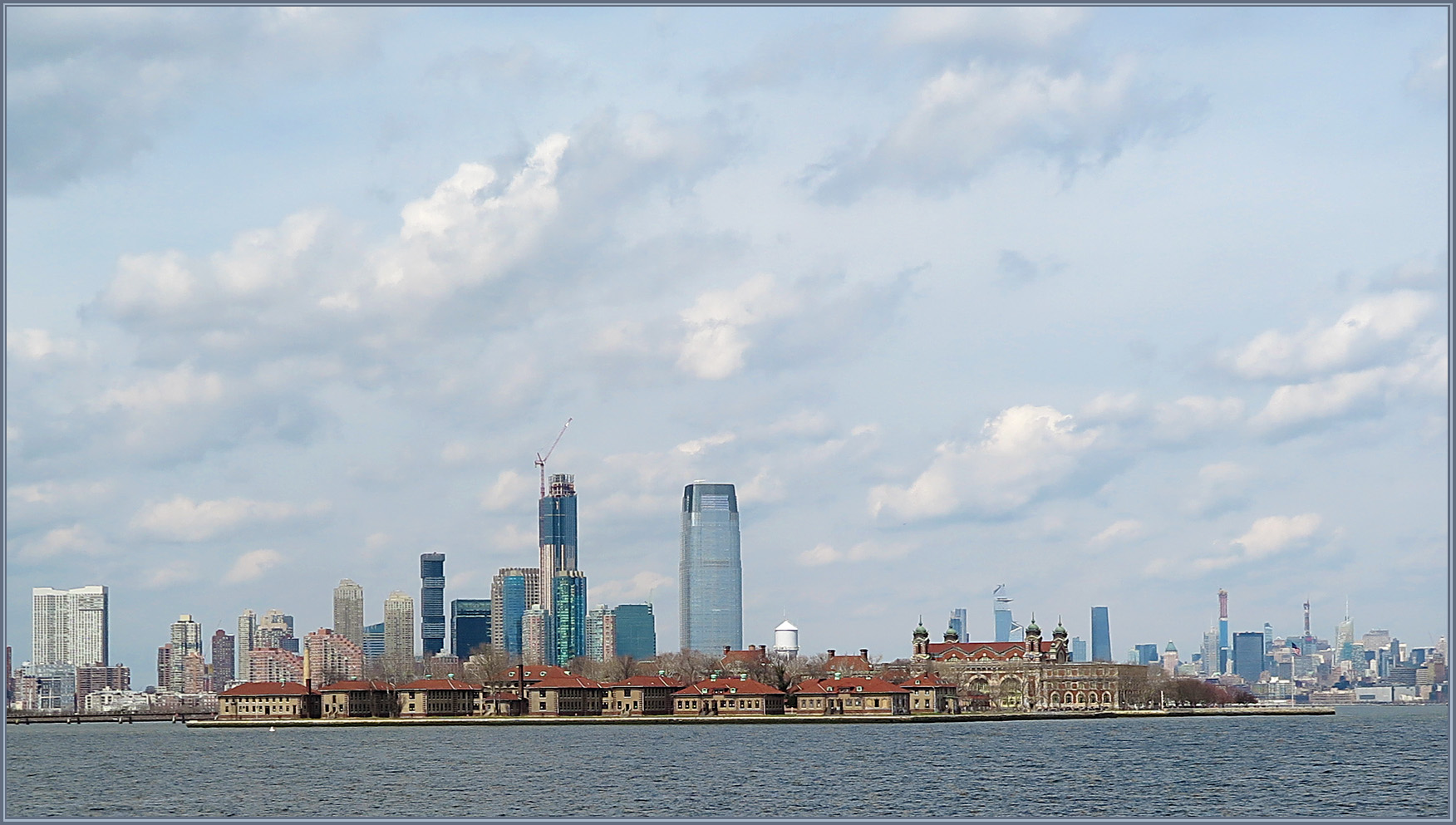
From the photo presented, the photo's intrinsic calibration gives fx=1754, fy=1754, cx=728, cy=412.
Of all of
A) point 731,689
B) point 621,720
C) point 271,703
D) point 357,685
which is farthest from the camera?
point 357,685

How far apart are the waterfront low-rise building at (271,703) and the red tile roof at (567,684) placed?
22.8 m

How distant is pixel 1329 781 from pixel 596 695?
11071 centimetres

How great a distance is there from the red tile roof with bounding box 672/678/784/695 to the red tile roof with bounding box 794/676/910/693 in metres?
3.00

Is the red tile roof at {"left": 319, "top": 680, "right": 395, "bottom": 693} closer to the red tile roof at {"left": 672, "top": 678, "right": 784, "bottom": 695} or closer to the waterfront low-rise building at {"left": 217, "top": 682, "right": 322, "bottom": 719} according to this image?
the waterfront low-rise building at {"left": 217, "top": 682, "right": 322, "bottom": 719}

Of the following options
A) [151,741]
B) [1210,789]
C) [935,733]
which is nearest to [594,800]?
[1210,789]

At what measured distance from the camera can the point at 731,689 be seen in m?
173

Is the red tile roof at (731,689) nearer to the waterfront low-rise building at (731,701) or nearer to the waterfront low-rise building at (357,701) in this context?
the waterfront low-rise building at (731,701)

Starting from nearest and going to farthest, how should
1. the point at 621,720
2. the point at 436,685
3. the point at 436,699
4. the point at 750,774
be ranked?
the point at 750,774, the point at 621,720, the point at 436,699, the point at 436,685

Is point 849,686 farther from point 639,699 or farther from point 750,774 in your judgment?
point 750,774

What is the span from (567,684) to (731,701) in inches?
781

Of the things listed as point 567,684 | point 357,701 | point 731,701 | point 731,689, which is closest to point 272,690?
point 357,701

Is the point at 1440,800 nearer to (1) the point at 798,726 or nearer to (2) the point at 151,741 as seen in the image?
(1) the point at 798,726

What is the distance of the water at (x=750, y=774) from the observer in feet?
218

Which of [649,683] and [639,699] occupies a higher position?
[649,683]
